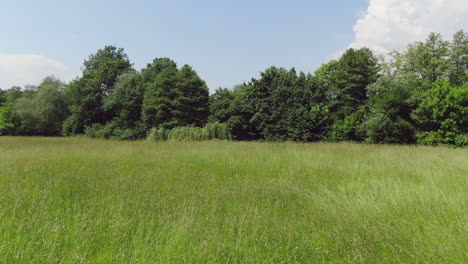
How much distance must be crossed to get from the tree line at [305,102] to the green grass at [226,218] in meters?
13.6

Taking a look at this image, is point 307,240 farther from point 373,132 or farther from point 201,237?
point 373,132

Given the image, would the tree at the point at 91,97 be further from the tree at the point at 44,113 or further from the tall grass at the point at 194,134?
the tall grass at the point at 194,134

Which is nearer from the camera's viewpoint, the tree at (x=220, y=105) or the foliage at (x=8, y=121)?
the tree at (x=220, y=105)

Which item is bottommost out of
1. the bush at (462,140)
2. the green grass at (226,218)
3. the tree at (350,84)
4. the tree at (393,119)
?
the green grass at (226,218)

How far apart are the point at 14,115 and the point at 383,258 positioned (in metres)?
47.0

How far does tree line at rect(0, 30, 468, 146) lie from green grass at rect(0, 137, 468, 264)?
13.6m

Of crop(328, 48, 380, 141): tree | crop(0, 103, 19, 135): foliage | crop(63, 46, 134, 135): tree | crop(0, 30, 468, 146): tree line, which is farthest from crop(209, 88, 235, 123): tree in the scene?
crop(0, 103, 19, 135): foliage

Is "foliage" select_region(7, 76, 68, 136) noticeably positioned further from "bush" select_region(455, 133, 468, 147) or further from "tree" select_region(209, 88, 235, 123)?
"bush" select_region(455, 133, 468, 147)

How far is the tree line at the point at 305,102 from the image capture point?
18172mm

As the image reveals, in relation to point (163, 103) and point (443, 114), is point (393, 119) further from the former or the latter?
point (163, 103)

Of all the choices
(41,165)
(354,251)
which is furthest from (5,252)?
(41,165)

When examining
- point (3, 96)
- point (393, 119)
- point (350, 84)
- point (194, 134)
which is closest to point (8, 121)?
point (3, 96)

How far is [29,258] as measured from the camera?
2.60m

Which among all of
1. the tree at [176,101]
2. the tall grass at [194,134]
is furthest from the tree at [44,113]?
the tall grass at [194,134]
